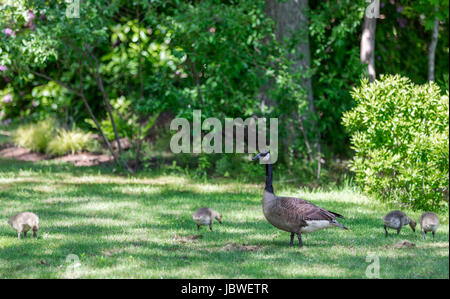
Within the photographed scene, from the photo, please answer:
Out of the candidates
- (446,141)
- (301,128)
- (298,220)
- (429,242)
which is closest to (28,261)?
(298,220)

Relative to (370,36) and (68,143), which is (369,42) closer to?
(370,36)

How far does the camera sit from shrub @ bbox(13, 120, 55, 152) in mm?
16016

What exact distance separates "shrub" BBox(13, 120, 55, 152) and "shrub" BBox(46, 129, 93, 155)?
26 cm

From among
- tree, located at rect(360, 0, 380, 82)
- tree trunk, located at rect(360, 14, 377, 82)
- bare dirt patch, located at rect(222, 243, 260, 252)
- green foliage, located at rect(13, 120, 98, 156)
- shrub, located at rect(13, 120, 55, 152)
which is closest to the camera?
bare dirt patch, located at rect(222, 243, 260, 252)

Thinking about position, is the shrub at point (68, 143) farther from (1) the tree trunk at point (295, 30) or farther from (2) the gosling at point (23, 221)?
(2) the gosling at point (23, 221)

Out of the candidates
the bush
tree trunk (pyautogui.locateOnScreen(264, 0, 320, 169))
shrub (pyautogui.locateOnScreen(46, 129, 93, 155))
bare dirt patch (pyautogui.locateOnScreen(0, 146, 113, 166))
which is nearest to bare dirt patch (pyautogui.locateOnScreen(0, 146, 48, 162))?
bare dirt patch (pyautogui.locateOnScreen(0, 146, 113, 166))

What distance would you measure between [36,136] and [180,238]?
890cm

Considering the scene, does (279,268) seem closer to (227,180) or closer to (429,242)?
(429,242)

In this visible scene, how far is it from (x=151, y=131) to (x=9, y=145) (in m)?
4.00

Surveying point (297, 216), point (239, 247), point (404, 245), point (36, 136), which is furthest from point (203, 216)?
point (36, 136)

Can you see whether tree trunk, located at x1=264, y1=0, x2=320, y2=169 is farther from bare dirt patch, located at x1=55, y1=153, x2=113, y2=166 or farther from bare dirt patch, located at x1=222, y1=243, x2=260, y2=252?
bare dirt patch, located at x1=222, y1=243, x2=260, y2=252

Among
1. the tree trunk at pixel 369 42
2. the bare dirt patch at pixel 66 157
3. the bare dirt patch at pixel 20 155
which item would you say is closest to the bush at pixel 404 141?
the tree trunk at pixel 369 42

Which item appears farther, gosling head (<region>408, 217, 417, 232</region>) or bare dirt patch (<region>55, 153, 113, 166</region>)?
bare dirt patch (<region>55, 153, 113, 166</region>)

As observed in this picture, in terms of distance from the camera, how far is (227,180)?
1323cm
